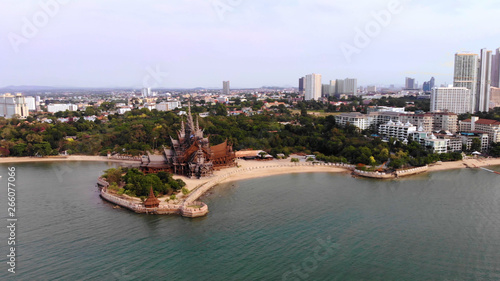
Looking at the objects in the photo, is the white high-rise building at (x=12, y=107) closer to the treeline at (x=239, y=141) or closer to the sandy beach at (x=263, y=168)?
the treeline at (x=239, y=141)

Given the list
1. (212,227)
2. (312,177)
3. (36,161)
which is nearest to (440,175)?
(312,177)

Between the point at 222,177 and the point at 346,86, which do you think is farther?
the point at 346,86

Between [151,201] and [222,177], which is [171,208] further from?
[222,177]

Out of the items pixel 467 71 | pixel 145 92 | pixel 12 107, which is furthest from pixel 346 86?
pixel 12 107

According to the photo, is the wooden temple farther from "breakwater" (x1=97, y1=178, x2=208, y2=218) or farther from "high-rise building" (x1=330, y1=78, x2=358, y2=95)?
"high-rise building" (x1=330, y1=78, x2=358, y2=95)

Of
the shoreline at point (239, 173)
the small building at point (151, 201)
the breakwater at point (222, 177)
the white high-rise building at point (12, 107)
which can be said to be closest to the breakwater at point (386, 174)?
the shoreline at point (239, 173)

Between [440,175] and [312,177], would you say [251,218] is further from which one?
[440,175]

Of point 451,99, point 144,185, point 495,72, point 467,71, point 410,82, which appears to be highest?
point 410,82
